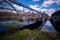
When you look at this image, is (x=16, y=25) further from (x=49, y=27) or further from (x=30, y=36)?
(x=49, y=27)

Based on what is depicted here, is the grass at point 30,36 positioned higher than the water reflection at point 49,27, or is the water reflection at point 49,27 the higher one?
the water reflection at point 49,27

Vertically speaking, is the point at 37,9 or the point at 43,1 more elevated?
the point at 43,1

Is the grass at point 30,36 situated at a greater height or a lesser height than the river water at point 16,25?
lesser

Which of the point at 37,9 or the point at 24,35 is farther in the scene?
the point at 37,9

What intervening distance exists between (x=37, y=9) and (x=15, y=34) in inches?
23.3

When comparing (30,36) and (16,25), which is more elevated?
(16,25)

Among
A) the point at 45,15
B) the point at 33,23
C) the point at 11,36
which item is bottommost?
the point at 11,36

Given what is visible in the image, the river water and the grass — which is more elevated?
the river water

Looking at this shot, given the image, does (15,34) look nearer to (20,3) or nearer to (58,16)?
Answer: (20,3)

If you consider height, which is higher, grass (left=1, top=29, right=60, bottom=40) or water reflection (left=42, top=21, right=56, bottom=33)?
water reflection (left=42, top=21, right=56, bottom=33)

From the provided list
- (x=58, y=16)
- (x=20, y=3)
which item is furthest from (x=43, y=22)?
(x=20, y=3)

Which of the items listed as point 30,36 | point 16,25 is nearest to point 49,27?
point 30,36

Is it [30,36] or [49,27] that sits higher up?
[49,27]

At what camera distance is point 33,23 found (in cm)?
223
